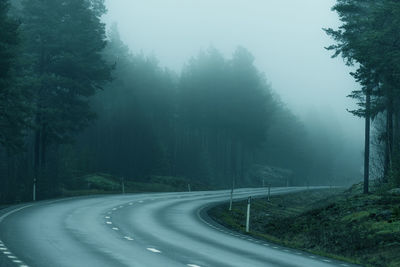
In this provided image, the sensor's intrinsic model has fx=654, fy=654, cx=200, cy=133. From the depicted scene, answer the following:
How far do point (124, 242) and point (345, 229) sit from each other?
8.33 metres

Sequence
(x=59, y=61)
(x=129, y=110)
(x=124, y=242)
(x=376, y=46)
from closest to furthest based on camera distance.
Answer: (x=124, y=242)
(x=376, y=46)
(x=59, y=61)
(x=129, y=110)

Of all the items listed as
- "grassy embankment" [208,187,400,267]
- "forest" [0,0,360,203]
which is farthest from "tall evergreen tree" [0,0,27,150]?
"grassy embankment" [208,187,400,267]

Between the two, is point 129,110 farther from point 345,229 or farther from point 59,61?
point 345,229

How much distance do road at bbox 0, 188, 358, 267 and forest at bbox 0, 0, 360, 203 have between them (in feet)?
29.9

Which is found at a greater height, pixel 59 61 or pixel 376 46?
pixel 59 61

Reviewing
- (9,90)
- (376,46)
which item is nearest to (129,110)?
(9,90)

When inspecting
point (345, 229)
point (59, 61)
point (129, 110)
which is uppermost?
point (59, 61)

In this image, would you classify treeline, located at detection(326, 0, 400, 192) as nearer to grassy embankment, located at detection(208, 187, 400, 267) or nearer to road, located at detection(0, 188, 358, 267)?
grassy embankment, located at detection(208, 187, 400, 267)

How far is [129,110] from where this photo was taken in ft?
209

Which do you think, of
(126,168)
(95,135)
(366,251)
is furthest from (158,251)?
(95,135)

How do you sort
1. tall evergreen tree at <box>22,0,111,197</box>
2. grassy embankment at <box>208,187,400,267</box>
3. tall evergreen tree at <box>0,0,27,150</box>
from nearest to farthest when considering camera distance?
1. grassy embankment at <box>208,187,400,267</box>
2. tall evergreen tree at <box>0,0,27,150</box>
3. tall evergreen tree at <box>22,0,111,197</box>

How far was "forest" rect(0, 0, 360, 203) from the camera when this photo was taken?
3512cm

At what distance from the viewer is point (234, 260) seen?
1557cm

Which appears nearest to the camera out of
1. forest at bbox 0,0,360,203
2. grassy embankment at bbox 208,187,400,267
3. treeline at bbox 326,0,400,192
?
grassy embankment at bbox 208,187,400,267
